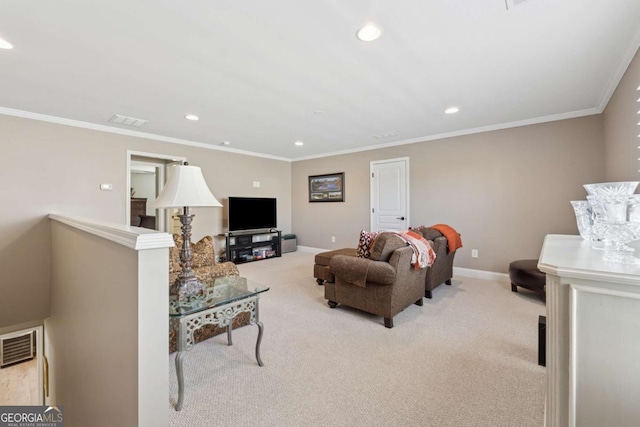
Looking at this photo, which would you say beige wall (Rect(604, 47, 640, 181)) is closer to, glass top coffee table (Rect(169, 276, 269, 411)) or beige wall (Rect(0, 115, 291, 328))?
glass top coffee table (Rect(169, 276, 269, 411))

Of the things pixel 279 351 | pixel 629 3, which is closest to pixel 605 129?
pixel 629 3

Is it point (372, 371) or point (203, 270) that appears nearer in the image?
point (372, 371)

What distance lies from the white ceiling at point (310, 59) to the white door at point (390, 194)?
4.61 ft

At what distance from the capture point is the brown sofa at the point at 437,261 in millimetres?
3336

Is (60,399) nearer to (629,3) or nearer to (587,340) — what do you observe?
(587,340)

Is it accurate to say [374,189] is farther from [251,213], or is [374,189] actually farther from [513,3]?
[513,3]

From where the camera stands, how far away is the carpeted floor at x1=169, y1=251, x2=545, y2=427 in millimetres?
1527

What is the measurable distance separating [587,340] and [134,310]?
1544 mm

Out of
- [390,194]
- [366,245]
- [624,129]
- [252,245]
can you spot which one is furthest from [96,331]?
[390,194]

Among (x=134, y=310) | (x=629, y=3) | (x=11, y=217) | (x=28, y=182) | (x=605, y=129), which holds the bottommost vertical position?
(x=134, y=310)

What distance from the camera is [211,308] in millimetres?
1787

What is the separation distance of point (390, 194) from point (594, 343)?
4.54 meters

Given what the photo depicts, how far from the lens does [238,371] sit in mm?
1935

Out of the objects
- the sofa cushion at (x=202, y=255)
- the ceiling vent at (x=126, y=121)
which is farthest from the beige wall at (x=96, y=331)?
the ceiling vent at (x=126, y=121)
